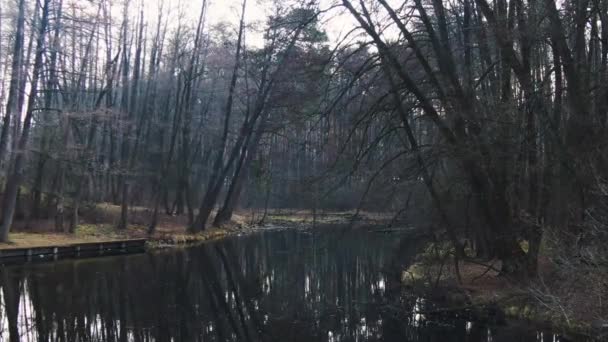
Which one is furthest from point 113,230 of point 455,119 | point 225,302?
point 455,119

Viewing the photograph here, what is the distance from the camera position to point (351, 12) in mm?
12781

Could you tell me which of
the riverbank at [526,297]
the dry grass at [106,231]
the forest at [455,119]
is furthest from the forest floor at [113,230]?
the riverbank at [526,297]

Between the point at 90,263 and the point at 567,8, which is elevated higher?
the point at 567,8

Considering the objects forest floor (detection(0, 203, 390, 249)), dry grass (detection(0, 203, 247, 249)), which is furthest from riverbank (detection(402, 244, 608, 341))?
dry grass (detection(0, 203, 247, 249))

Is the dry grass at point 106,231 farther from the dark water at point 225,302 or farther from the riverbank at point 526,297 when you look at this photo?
the riverbank at point 526,297

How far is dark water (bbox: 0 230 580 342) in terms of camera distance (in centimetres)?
1014

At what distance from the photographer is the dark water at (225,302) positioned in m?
10.1

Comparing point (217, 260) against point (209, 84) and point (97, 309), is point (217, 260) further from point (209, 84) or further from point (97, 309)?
point (209, 84)

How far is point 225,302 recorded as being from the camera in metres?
13.3

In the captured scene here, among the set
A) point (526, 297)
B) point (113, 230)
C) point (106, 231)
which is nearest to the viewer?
point (526, 297)

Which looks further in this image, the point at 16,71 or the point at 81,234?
A: the point at 81,234

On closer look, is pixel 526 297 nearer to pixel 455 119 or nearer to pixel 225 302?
pixel 455 119

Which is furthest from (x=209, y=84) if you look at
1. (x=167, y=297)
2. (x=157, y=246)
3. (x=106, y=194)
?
(x=167, y=297)

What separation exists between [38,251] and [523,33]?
669 inches
